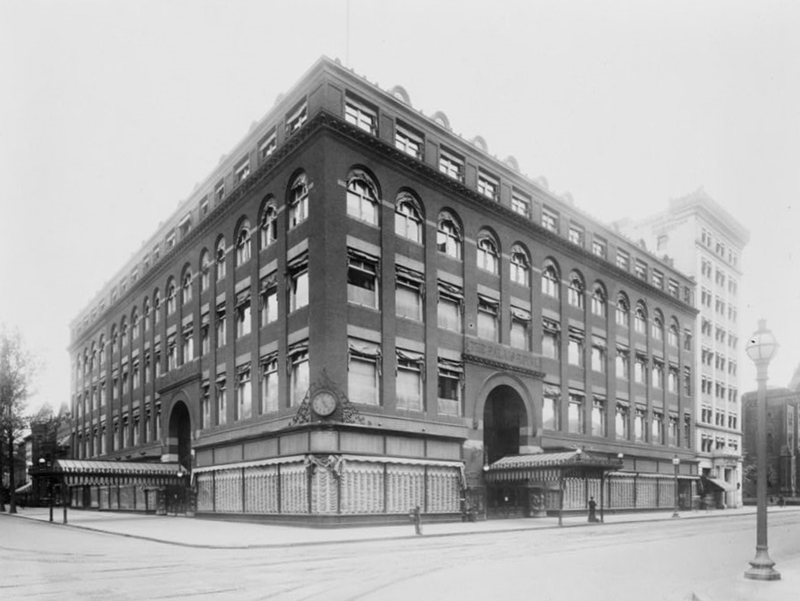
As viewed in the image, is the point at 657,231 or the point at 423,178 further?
the point at 657,231

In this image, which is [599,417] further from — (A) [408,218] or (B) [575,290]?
(A) [408,218]

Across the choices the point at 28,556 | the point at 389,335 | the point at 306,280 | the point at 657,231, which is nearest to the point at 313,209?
the point at 306,280

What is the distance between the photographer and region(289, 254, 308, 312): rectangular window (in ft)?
110

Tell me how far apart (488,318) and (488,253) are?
3755 mm

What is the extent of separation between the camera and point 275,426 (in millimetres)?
33719

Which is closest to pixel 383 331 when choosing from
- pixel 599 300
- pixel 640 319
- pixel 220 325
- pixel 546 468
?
pixel 546 468

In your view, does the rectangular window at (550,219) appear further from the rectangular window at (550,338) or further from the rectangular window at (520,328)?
the rectangular window at (520,328)

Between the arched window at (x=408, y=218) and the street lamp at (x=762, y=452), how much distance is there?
23071 mm

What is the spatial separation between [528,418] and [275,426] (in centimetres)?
1553

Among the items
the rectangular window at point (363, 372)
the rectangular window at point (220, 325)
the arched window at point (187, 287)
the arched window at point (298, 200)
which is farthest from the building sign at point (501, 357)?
the arched window at point (187, 287)

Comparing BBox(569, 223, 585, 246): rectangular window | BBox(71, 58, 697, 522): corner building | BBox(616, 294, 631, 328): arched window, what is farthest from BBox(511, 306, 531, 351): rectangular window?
BBox(616, 294, 631, 328): arched window

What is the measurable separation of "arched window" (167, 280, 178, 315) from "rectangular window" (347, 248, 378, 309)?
2113cm

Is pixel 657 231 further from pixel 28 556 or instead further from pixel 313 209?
pixel 28 556

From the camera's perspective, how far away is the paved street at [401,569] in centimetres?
1258
